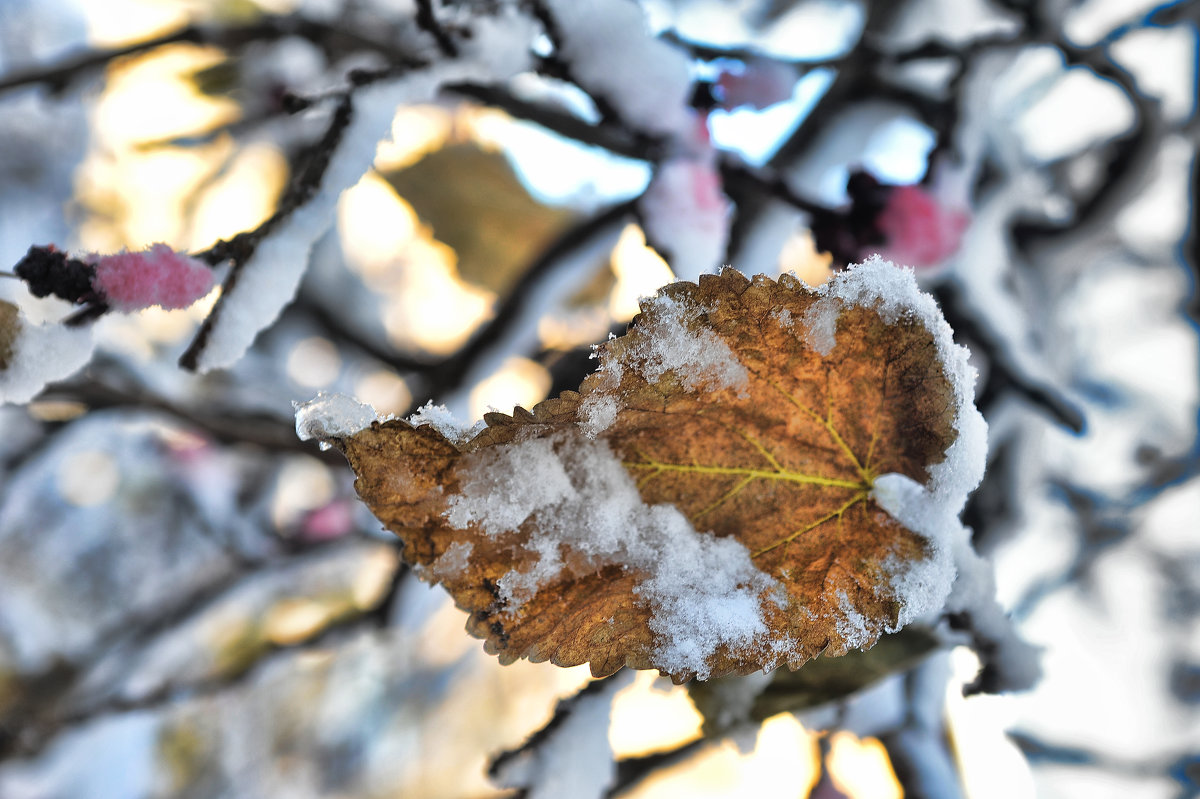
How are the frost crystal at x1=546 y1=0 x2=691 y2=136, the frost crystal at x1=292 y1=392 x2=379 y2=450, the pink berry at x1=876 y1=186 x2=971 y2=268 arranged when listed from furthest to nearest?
the pink berry at x1=876 y1=186 x2=971 y2=268, the frost crystal at x1=546 y1=0 x2=691 y2=136, the frost crystal at x1=292 y1=392 x2=379 y2=450

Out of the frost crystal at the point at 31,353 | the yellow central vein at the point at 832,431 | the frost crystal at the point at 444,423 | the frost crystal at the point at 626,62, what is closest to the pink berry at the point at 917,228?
the frost crystal at the point at 626,62

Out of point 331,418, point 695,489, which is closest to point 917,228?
point 695,489

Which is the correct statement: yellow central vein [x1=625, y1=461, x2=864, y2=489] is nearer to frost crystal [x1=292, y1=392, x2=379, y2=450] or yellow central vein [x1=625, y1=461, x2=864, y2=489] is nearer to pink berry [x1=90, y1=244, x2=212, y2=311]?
frost crystal [x1=292, y1=392, x2=379, y2=450]

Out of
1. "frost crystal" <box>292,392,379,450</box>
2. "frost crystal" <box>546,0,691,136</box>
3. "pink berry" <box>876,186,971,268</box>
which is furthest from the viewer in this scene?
"pink berry" <box>876,186,971,268</box>

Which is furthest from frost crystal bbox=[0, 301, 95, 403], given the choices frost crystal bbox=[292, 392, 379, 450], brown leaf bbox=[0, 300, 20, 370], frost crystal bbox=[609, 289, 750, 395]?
frost crystal bbox=[609, 289, 750, 395]

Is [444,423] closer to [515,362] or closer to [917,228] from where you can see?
[917,228]

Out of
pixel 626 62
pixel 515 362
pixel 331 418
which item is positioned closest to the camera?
pixel 331 418

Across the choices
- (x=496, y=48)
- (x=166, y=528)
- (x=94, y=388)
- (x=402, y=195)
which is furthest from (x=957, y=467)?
(x=166, y=528)

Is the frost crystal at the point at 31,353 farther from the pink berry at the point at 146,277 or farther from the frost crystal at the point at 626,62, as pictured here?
the frost crystal at the point at 626,62
